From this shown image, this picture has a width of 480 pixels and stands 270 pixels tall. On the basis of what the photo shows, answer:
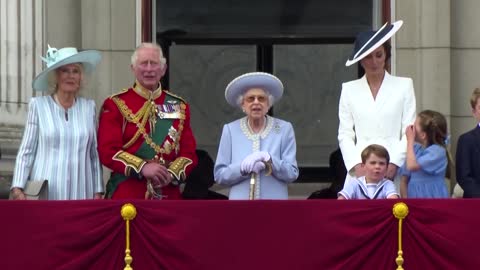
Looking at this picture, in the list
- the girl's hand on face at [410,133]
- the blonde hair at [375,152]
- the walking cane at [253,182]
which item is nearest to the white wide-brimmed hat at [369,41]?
the girl's hand on face at [410,133]

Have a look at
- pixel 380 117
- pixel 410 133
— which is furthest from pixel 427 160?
pixel 380 117

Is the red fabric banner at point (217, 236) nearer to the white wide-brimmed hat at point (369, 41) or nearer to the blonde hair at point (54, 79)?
the blonde hair at point (54, 79)

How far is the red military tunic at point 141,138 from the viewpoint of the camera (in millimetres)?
9680

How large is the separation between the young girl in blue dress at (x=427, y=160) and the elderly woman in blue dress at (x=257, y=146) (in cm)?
90

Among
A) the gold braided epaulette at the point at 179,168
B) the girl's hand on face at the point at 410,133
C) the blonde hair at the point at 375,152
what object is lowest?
the gold braided epaulette at the point at 179,168

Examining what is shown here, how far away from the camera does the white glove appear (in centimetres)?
960

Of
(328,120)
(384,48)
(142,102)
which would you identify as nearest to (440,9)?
(328,120)

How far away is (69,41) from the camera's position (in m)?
12.6

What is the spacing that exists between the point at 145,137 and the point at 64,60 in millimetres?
741

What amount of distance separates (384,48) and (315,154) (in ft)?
11.3

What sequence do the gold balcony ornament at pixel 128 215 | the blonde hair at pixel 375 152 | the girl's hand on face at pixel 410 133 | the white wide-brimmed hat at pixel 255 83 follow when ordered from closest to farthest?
the gold balcony ornament at pixel 128 215, the blonde hair at pixel 375 152, the white wide-brimmed hat at pixel 255 83, the girl's hand on face at pixel 410 133

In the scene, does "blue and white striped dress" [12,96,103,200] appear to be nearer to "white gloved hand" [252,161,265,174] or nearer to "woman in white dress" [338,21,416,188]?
"white gloved hand" [252,161,265,174]

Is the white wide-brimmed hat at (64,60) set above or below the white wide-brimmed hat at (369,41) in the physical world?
below

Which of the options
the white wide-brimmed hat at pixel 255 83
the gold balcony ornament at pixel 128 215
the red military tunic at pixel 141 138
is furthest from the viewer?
the white wide-brimmed hat at pixel 255 83
